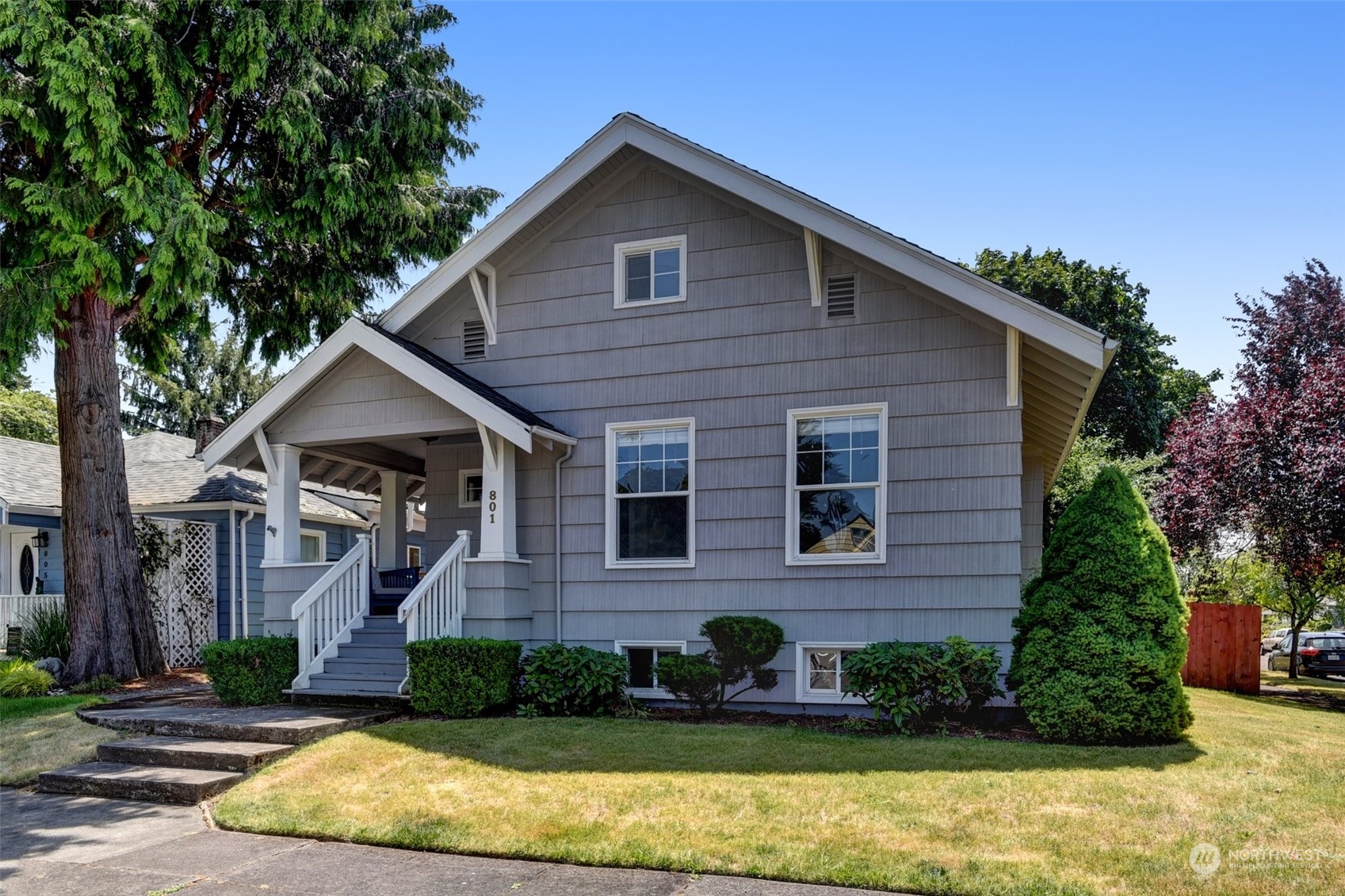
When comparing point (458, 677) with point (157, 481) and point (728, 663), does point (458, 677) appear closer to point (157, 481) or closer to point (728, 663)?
point (728, 663)

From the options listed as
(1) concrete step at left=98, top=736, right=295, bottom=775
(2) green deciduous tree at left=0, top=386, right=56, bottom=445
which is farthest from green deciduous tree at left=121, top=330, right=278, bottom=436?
(1) concrete step at left=98, top=736, right=295, bottom=775

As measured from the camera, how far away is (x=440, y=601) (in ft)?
35.6

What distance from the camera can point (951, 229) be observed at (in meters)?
16.6

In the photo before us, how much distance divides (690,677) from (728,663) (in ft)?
1.51

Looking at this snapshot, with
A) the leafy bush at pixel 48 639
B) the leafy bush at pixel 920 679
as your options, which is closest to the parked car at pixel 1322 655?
the leafy bush at pixel 920 679

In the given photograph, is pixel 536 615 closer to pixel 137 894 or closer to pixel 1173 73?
pixel 137 894

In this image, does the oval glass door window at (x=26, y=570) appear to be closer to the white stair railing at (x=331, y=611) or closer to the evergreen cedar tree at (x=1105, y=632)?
the white stair railing at (x=331, y=611)

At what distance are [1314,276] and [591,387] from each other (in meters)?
18.1

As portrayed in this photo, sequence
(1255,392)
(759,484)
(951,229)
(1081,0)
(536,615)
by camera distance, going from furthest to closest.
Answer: (1255,392) < (951,229) < (536,615) < (759,484) < (1081,0)

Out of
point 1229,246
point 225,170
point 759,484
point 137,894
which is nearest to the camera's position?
point 137,894

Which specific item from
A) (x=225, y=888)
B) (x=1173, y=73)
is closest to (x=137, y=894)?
(x=225, y=888)

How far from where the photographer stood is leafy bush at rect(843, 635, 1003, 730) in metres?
9.12

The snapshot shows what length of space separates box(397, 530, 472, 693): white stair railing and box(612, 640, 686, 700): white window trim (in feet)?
5.90

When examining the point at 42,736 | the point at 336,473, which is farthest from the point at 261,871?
the point at 336,473
